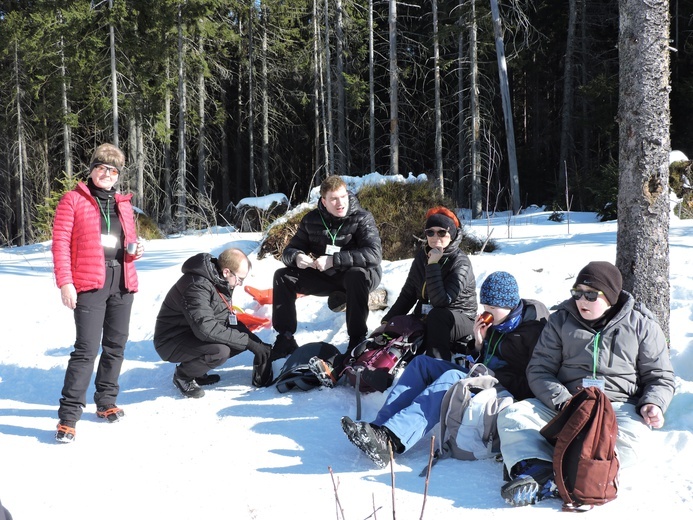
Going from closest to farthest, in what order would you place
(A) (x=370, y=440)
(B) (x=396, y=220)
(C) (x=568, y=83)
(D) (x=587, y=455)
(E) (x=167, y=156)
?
1. (D) (x=587, y=455)
2. (A) (x=370, y=440)
3. (B) (x=396, y=220)
4. (C) (x=568, y=83)
5. (E) (x=167, y=156)

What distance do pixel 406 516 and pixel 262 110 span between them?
23312 mm

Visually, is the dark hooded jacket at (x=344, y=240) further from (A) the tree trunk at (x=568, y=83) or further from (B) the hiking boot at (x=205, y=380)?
(A) the tree trunk at (x=568, y=83)

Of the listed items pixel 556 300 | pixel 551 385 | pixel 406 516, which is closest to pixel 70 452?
pixel 406 516

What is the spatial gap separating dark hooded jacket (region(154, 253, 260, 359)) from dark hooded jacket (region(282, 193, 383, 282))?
30.9 inches

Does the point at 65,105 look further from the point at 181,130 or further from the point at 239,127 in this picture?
the point at 239,127

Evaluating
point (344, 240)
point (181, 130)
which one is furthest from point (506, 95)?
point (344, 240)

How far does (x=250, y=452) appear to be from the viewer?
12.2 ft

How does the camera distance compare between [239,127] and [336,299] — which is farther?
[239,127]

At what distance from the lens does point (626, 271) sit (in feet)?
14.0

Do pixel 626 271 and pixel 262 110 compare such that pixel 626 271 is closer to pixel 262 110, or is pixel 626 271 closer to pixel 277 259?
pixel 277 259

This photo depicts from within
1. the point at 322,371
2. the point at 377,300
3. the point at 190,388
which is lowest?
the point at 190,388

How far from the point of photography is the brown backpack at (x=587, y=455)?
282 cm

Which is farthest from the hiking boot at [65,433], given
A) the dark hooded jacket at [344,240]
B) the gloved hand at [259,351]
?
the dark hooded jacket at [344,240]

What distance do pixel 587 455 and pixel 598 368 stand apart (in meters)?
0.62
